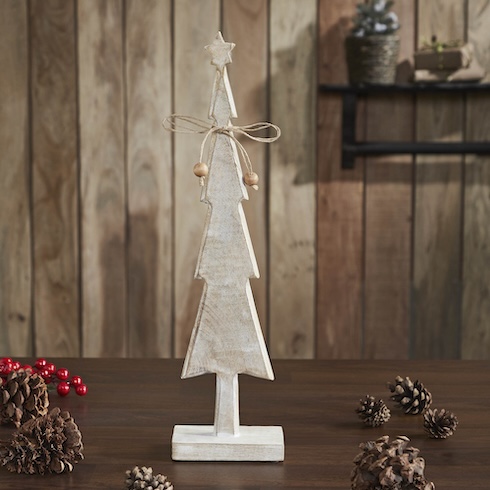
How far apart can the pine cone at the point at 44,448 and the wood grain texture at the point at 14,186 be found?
1675 mm

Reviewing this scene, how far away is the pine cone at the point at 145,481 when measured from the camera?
88cm

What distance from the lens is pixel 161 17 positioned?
99.3 inches

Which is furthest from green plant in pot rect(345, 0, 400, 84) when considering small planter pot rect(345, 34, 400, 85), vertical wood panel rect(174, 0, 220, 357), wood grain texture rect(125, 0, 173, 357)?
wood grain texture rect(125, 0, 173, 357)

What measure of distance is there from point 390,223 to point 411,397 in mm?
1448

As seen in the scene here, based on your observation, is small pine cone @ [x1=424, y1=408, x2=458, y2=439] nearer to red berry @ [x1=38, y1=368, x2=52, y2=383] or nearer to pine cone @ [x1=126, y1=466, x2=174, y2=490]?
pine cone @ [x1=126, y1=466, x2=174, y2=490]

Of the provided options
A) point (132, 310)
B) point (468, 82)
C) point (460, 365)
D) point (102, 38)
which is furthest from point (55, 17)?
point (460, 365)

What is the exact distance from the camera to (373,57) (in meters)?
2.42

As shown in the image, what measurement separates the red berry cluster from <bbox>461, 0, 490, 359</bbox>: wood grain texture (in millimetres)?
1569

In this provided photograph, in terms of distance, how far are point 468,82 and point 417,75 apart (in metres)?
0.15

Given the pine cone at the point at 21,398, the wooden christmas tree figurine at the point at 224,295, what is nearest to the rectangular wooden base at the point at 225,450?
the wooden christmas tree figurine at the point at 224,295

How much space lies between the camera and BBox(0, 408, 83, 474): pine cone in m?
0.97

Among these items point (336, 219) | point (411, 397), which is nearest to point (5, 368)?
point (411, 397)

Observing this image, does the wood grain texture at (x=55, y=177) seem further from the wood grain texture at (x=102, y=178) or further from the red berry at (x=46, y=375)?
the red berry at (x=46, y=375)

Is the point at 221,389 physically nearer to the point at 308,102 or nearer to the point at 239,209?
the point at 239,209
